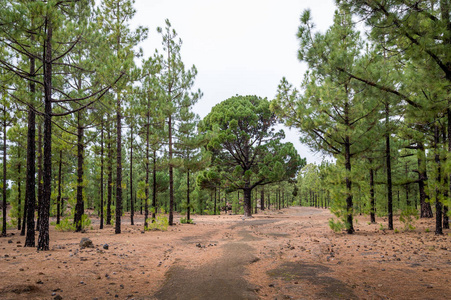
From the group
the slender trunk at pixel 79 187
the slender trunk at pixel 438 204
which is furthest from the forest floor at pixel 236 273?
the slender trunk at pixel 79 187

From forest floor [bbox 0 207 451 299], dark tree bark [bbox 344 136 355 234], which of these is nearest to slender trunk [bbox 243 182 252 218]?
dark tree bark [bbox 344 136 355 234]

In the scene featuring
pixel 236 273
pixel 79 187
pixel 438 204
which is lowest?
pixel 236 273

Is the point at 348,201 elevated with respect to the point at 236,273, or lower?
elevated

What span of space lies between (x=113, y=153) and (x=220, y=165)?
33.3 ft

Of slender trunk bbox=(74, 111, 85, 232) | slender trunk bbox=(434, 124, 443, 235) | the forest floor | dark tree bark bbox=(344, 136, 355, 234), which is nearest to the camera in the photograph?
the forest floor

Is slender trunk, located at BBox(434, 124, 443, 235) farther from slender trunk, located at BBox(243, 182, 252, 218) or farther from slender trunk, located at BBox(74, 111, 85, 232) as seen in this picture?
slender trunk, located at BBox(74, 111, 85, 232)

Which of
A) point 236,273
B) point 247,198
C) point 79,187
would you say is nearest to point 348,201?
point 236,273

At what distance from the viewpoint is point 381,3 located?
17.2ft

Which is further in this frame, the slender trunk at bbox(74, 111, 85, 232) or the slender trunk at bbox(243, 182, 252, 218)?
the slender trunk at bbox(243, 182, 252, 218)

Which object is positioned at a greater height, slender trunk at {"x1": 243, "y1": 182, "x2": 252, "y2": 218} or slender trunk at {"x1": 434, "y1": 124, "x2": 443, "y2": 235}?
slender trunk at {"x1": 434, "y1": 124, "x2": 443, "y2": 235}

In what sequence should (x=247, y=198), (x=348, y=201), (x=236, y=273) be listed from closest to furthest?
(x=236, y=273)
(x=348, y=201)
(x=247, y=198)

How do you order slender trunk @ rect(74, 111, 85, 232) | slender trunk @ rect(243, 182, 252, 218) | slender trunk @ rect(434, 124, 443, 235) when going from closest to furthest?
slender trunk @ rect(434, 124, 443, 235)
slender trunk @ rect(74, 111, 85, 232)
slender trunk @ rect(243, 182, 252, 218)

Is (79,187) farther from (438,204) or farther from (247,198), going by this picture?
(438,204)

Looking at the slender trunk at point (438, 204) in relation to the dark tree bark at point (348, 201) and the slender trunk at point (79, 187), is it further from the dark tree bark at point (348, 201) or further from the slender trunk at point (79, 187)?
the slender trunk at point (79, 187)
